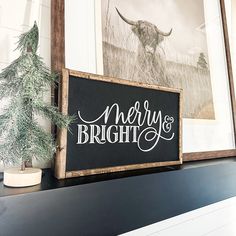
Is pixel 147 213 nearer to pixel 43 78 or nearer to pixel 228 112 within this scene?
pixel 43 78

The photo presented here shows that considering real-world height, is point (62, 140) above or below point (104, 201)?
above

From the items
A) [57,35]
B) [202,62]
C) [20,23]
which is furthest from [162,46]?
[20,23]

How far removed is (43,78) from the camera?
25.6 inches

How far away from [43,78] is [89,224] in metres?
0.50

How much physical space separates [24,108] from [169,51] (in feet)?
3.07

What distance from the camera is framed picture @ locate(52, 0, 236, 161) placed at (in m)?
0.91

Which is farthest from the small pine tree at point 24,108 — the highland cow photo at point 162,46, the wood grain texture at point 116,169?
the highland cow photo at point 162,46

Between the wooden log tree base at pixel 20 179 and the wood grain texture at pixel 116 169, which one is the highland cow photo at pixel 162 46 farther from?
the wooden log tree base at pixel 20 179

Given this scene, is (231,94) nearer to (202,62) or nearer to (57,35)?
(202,62)

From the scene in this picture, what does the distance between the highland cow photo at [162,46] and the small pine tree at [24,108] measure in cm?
39

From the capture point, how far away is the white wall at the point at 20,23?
772mm

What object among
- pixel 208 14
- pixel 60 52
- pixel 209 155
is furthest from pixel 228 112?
pixel 60 52

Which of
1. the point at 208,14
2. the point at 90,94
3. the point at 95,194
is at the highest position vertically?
the point at 208,14

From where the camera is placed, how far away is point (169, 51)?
1241mm
